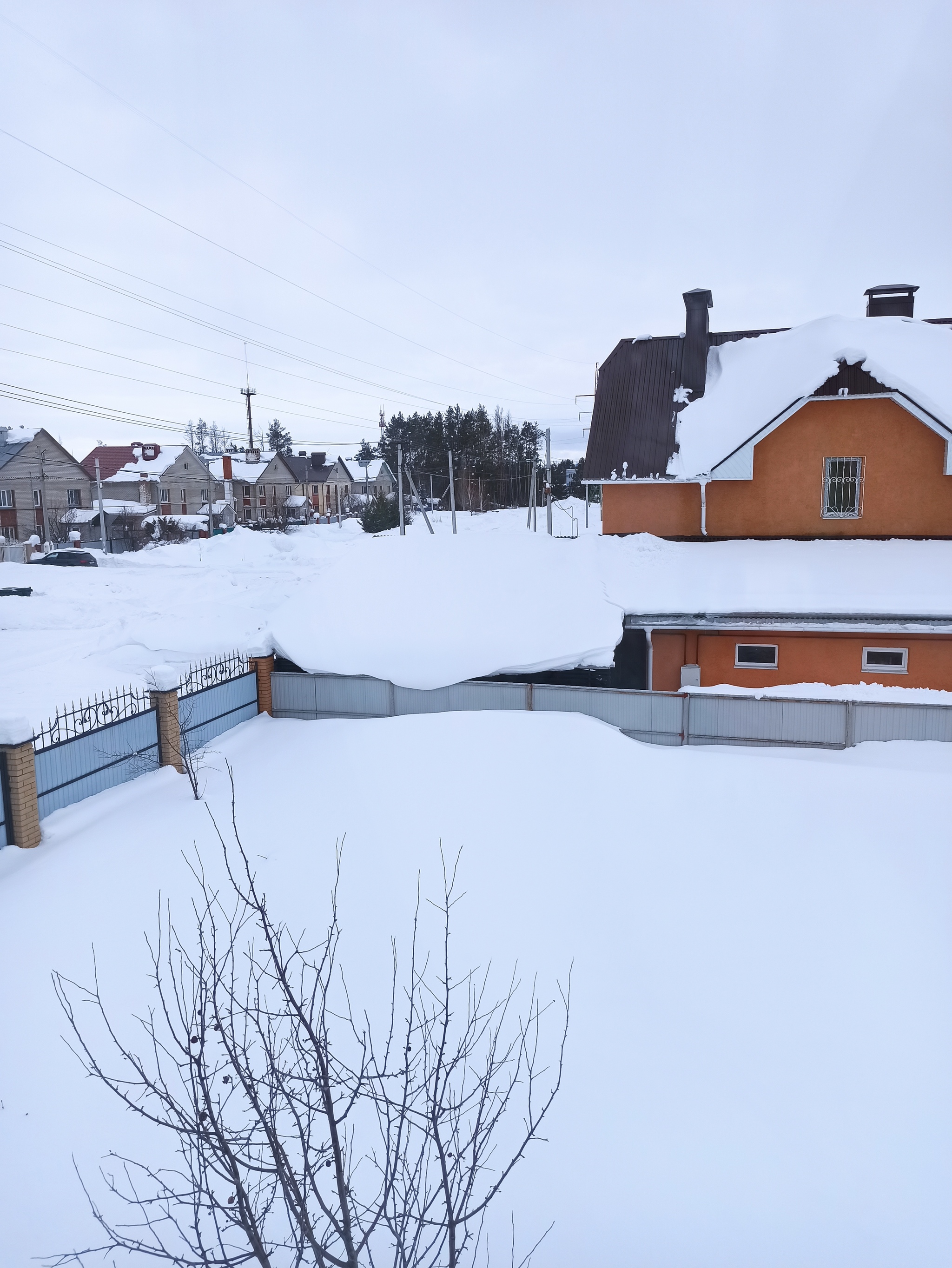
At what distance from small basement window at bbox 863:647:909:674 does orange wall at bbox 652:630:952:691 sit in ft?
0.19

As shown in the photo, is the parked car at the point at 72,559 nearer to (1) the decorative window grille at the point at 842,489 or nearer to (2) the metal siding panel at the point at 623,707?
(2) the metal siding panel at the point at 623,707

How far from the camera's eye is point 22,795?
27.1 ft

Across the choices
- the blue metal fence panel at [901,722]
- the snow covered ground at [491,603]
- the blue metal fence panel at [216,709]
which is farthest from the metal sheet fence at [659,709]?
the blue metal fence panel at [216,709]

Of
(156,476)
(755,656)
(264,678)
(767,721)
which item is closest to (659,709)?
(767,721)

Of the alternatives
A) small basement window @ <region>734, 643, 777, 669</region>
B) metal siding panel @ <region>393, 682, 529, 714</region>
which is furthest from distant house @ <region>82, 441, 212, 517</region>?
small basement window @ <region>734, 643, 777, 669</region>

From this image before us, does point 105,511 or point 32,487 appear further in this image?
point 105,511

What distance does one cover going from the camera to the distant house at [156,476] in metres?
58.7

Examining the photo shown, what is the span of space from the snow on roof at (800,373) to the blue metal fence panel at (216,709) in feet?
31.0

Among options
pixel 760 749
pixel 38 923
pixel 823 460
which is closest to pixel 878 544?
pixel 823 460

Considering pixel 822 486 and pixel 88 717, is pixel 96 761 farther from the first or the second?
pixel 822 486

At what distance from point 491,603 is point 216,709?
16.0 ft

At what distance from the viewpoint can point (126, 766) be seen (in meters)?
10.1

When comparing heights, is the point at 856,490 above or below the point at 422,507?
below

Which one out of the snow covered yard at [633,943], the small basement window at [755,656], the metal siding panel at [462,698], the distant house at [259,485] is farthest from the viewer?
the distant house at [259,485]
